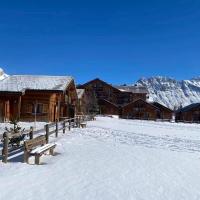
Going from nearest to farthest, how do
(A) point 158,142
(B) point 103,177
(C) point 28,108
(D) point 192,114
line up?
(B) point 103,177
(A) point 158,142
(C) point 28,108
(D) point 192,114

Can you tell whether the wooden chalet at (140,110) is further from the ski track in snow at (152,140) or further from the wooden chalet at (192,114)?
the ski track in snow at (152,140)

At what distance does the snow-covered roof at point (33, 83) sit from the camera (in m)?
39.8

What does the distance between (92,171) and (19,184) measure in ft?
9.62

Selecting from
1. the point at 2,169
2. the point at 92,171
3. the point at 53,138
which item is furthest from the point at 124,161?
the point at 53,138

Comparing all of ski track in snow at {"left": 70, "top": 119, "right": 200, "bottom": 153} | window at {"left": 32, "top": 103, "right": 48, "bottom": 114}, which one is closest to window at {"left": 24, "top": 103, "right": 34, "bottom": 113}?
window at {"left": 32, "top": 103, "right": 48, "bottom": 114}

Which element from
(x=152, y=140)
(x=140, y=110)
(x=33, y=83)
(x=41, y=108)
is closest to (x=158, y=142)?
(x=152, y=140)

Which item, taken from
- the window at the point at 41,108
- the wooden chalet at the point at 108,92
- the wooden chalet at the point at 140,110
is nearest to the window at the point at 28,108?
the window at the point at 41,108

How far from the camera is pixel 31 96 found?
41.8 m

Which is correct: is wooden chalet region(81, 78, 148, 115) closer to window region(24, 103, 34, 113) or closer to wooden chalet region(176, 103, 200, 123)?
wooden chalet region(176, 103, 200, 123)

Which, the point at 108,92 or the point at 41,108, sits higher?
the point at 108,92

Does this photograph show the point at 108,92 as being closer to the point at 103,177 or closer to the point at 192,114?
the point at 192,114

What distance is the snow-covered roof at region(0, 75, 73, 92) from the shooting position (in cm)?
3984

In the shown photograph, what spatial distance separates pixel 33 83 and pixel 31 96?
5.21 feet

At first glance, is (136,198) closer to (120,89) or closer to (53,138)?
(53,138)
